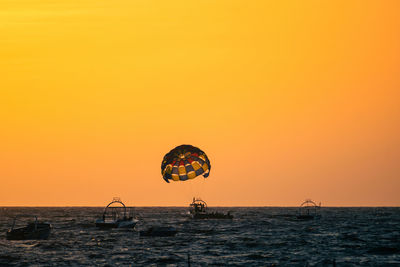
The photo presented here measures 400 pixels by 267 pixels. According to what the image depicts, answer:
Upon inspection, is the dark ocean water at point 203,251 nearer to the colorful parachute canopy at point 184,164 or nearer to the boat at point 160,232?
the boat at point 160,232

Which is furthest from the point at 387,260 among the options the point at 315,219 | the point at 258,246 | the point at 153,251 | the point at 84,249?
the point at 315,219

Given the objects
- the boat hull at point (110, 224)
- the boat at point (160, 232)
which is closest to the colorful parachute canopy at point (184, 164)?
the boat at point (160, 232)

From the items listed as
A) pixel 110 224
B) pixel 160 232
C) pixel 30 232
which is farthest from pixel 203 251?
pixel 110 224

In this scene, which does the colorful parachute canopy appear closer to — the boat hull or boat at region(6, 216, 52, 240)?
the boat hull

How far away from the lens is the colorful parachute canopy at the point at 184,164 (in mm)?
98938

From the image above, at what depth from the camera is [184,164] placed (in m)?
99.4

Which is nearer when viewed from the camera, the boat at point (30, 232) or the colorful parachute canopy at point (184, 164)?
the boat at point (30, 232)

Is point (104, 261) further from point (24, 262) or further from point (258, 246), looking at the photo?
point (258, 246)

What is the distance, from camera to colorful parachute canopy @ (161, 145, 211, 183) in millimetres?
98938

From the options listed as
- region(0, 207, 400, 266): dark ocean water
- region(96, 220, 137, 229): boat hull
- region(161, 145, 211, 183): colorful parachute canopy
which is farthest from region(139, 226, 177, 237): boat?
region(96, 220, 137, 229): boat hull

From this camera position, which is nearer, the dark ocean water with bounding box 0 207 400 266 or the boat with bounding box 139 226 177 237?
the dark ocean water with bounding box 0 207 400 266

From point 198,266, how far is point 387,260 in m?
20.0

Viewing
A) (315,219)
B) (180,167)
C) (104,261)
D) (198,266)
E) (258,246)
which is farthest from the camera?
(315,219)

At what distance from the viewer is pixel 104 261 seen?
64.9 meters
